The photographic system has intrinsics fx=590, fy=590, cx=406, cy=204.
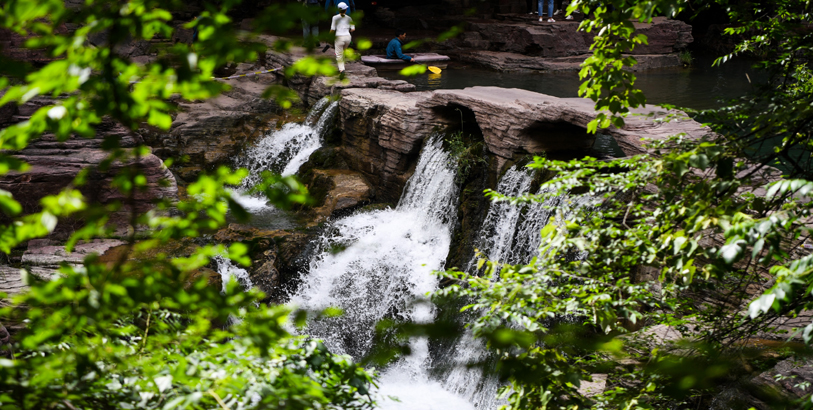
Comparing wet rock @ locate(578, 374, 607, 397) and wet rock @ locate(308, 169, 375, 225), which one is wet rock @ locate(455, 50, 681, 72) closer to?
wet rock @ locate(308, 169, 375, 225)

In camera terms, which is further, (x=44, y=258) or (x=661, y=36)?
(x=661, y=36)

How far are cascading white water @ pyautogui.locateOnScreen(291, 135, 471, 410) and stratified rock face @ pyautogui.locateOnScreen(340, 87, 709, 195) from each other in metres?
0.42

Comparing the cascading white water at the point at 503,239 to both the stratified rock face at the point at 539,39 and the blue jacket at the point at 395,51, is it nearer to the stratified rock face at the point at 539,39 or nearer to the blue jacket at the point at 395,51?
the blue jacket at the point at 395,51

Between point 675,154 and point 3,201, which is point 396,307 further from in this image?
point 3,201

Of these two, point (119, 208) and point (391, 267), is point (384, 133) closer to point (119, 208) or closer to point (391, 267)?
point (391, 267)

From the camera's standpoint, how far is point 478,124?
809 cm

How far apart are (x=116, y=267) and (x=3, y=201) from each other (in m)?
0.28

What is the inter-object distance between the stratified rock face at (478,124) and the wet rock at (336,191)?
0.38m

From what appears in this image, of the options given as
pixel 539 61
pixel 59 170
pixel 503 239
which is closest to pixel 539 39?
pixel 539 61

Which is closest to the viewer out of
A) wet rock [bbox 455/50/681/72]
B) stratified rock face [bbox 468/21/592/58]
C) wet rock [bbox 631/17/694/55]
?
wet rock [bbox 455/50/681/72]

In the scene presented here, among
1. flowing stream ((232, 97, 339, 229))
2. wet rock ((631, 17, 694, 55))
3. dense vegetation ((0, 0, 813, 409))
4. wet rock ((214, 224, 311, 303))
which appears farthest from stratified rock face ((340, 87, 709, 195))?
wet rock ((631, 17, 694, 55))

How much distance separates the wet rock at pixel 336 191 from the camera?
9.02 meters

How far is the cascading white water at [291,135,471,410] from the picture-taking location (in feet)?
24.4

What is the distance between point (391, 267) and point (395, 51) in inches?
287
